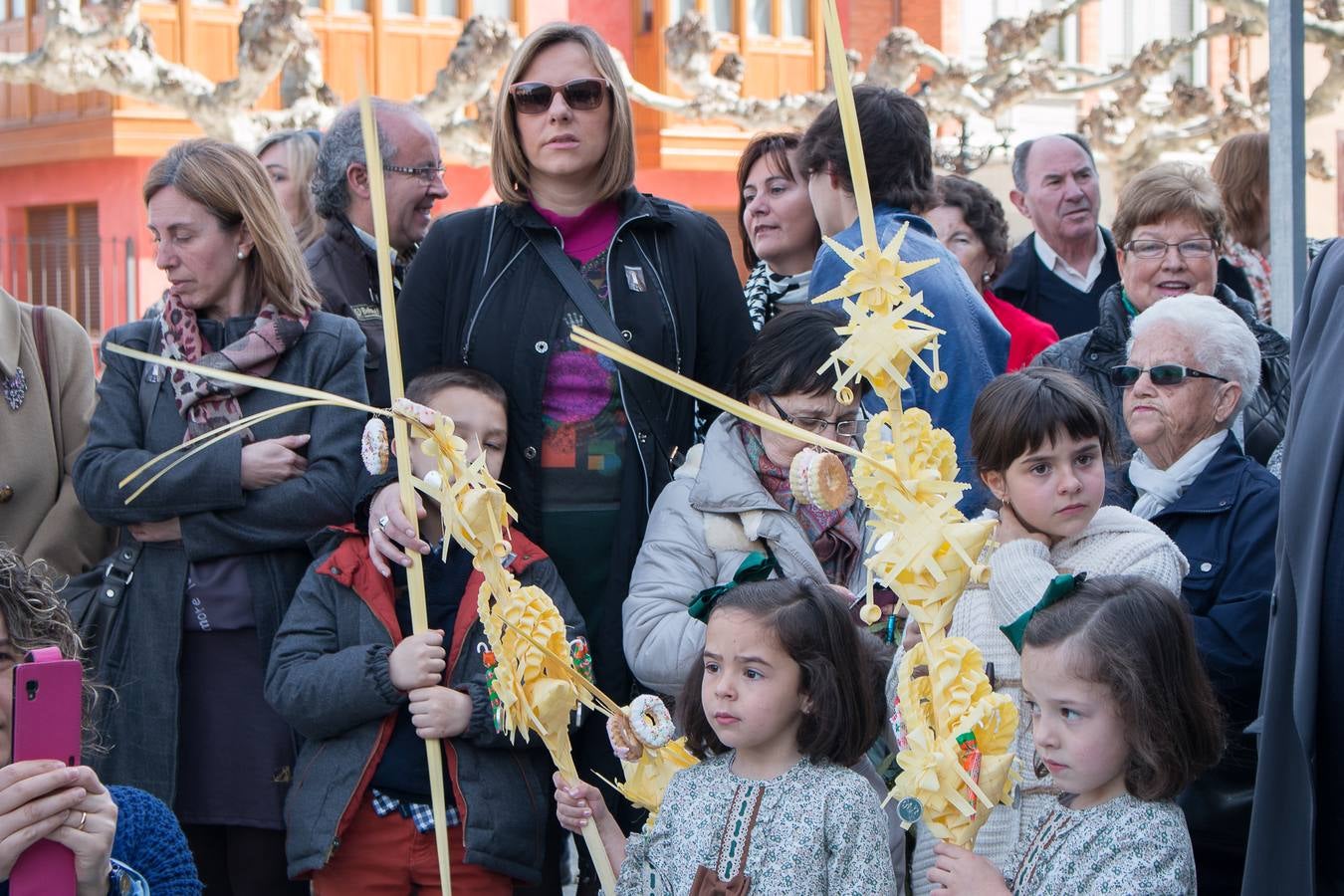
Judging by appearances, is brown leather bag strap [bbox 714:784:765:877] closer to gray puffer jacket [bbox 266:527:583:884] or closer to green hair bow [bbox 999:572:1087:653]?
green hair bow [bbox 999:572:1087:653]

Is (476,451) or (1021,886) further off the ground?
(476,451)

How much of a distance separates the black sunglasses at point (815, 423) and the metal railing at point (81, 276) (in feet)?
42.6

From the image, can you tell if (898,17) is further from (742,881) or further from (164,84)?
(742,881)

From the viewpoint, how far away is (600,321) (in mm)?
3303

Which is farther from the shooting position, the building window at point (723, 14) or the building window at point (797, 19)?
the building window at point (797, 19)

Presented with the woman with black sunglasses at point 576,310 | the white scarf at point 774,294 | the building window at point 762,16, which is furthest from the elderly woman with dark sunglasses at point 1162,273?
the building window at point 762,16

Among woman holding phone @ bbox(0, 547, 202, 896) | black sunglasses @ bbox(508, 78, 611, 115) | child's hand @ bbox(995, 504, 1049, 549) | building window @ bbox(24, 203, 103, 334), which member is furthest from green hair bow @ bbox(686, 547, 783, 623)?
building window @ bbox(24, 203, 103, 334)

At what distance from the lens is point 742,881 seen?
8.32 feet

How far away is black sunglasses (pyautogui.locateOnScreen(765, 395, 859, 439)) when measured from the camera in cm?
317

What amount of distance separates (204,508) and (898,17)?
59.3 feet

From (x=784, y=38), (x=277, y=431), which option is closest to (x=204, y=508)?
(x=277, y=431)

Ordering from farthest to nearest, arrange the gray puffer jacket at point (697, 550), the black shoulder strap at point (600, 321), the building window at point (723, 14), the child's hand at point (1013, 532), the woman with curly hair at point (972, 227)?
the building window at point (723, 14) → the woman with curly hair at point (972, 227) → the black shoulder strap at point (600, 321) → the gray puffer jacket at point (697, 550) → the child's hand at point (1013, 532)

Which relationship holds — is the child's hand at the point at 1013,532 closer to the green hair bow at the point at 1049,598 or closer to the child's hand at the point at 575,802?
the green hair bow at the point at 1049,598

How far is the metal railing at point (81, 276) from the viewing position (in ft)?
51.6
